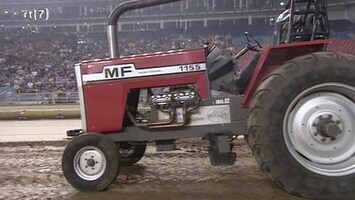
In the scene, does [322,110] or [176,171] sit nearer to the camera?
[322,110]

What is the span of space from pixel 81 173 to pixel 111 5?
2288 centimetres

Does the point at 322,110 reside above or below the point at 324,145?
→ above

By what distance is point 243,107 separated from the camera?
13.0 feet

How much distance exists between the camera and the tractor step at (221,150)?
3.94 meters

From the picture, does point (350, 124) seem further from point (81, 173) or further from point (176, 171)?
point (81, 173)

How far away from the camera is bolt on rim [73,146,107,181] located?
4.02m

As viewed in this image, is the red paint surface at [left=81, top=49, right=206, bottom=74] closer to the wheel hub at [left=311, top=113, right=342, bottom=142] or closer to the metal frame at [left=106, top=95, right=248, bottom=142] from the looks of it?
the metal frame at [left=106, top=95, right=248, bottom=142]

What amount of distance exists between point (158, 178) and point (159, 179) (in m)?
0.04

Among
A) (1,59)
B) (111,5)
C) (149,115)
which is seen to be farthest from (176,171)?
(1,59)

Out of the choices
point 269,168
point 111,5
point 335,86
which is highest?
point 111,5

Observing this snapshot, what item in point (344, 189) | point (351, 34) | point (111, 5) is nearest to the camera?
point (344, 189)

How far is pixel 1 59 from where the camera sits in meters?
29.0

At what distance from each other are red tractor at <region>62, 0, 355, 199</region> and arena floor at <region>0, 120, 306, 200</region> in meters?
0.26

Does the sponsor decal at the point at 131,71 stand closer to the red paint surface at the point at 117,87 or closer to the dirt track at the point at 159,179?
the red paint surface at the point at 117,87
